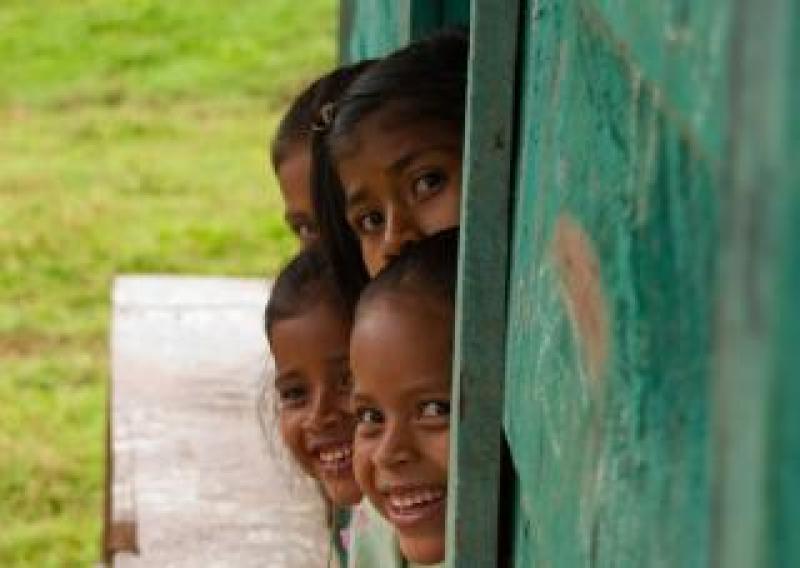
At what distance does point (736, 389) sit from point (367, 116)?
7.19 ft

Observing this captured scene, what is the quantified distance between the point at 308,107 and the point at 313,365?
450mm

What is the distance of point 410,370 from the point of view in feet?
9.76

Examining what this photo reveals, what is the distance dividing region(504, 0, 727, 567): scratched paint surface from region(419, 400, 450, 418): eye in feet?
1.96

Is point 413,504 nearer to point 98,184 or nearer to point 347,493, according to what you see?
point 347,493

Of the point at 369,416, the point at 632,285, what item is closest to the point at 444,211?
the point at 369,416

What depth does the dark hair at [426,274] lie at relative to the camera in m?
2.96

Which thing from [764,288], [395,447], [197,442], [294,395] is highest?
[764,288]

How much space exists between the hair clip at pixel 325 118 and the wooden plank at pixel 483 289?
0.95 metres

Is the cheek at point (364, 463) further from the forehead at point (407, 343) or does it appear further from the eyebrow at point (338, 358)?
the eyebrow at point (338, 358)

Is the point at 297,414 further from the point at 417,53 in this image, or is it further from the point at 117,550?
the point at 117,550

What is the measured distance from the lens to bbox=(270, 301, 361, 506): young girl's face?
12.3 feet

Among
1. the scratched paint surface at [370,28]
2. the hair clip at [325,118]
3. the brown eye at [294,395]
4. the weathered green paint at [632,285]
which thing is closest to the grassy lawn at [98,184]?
the scratched paint surface at [370,28]

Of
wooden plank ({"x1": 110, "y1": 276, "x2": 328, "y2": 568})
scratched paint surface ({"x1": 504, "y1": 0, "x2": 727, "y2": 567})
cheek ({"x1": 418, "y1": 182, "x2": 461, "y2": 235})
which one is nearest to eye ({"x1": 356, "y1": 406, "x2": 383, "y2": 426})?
cheek ({"x1": 418, "y1": 182, "x2": 461, "y2": 235})

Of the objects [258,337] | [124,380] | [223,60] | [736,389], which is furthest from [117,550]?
[223,60]
